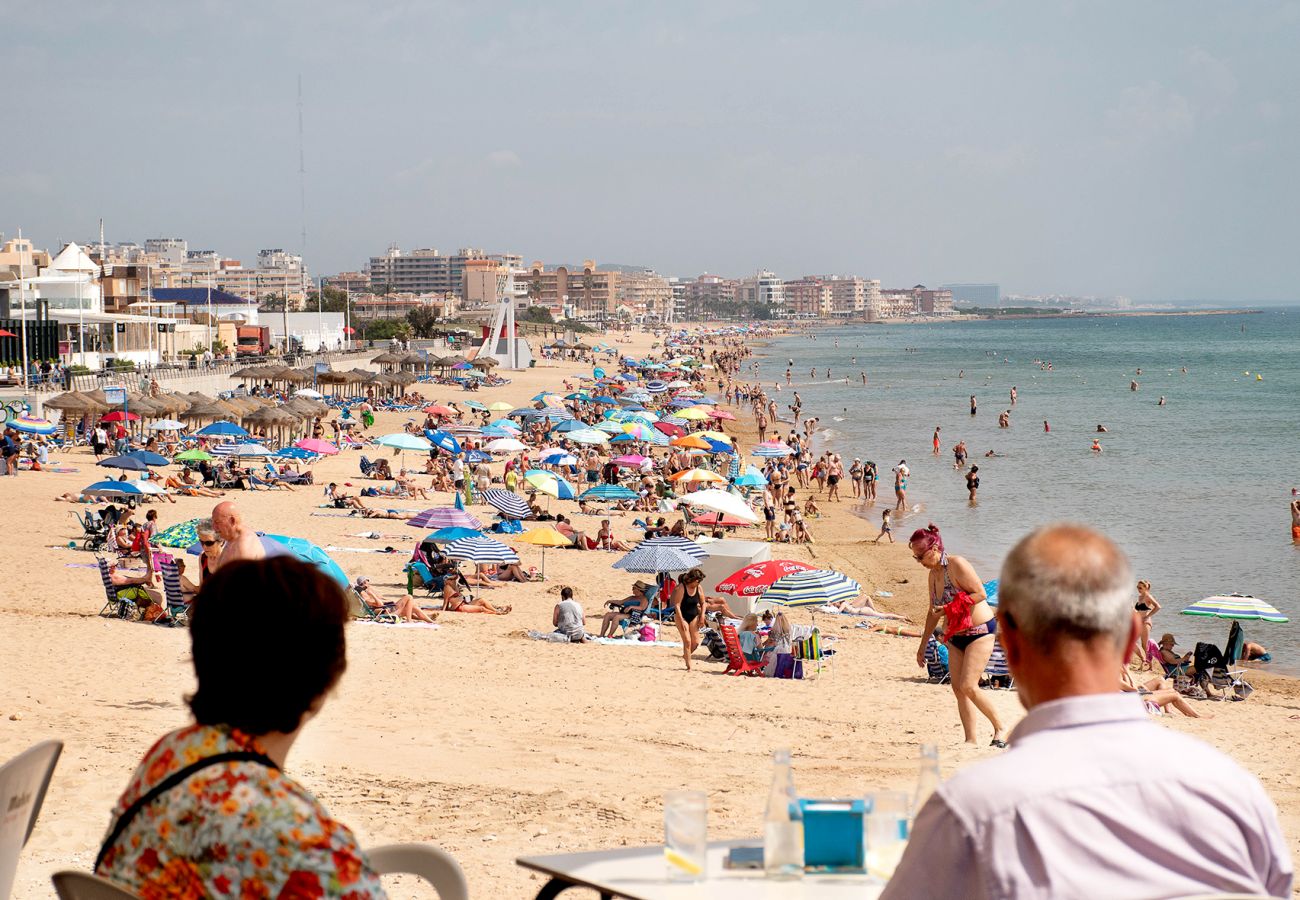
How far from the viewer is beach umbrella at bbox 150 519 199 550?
14.4 m

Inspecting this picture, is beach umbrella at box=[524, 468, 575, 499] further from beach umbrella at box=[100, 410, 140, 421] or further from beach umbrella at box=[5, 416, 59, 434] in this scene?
beach umbrella at box=[100, 410, 140, 421]

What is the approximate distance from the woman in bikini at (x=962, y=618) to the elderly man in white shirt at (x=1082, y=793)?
4883mm

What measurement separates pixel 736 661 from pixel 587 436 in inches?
736

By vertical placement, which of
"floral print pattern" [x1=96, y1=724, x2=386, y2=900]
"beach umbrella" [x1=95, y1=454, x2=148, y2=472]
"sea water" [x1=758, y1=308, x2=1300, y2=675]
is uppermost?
"floral print pattern" [x1=96, y1=724, x2=386, y2=900]

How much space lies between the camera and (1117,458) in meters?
40.1

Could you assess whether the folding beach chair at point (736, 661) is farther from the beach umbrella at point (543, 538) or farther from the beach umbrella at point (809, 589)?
the beach umbrella at point (543, 538)

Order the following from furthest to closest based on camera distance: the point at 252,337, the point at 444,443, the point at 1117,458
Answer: the point at 252,337 → the point at 1117,458 → the point at 444,443

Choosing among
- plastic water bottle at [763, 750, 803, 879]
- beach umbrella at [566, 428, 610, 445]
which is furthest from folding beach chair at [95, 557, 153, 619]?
beach umbrella at [566, 428, 610, 445]

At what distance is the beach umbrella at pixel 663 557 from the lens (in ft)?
47.4

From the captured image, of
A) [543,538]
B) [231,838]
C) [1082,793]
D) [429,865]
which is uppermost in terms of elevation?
[1082,793]

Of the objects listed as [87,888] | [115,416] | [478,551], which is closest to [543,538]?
[478,551]

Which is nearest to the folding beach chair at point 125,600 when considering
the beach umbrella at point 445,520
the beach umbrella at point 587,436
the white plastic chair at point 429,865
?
the beach umbrella at point 445,520

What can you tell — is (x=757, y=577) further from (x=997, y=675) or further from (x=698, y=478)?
(x=698, y=478)

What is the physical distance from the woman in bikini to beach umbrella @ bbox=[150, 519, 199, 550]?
904 cm
